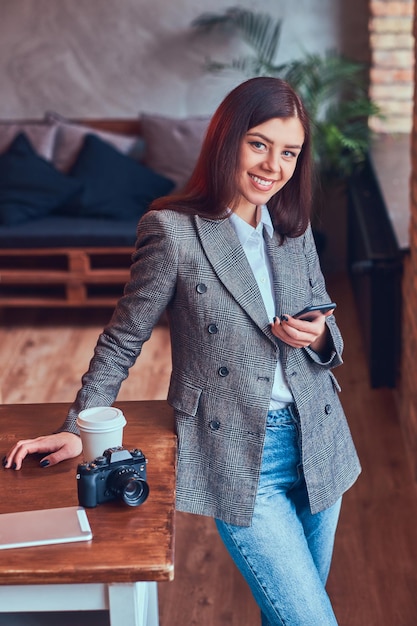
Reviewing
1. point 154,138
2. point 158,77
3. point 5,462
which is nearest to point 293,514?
point 5,462

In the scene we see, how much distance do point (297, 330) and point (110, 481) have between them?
394mm

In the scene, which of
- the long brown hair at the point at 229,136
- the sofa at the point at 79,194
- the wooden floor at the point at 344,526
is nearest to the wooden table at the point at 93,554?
the wooden floor at the point at 344,526

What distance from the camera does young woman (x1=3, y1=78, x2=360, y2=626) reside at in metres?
1.58

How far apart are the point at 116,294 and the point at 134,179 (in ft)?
2.11

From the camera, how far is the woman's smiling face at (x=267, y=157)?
159cm

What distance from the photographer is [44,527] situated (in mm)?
1405

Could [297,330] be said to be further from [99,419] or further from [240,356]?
[99,419]

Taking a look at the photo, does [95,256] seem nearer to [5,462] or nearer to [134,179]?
[134,179]

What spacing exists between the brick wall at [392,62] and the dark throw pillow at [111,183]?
1.27 metres

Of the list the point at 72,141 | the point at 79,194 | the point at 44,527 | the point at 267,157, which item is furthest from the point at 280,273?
the point at 72,141

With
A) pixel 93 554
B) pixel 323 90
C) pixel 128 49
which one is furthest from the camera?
pixel 128 49

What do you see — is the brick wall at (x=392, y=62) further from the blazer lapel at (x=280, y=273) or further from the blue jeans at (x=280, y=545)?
the blue jeans at (x=280, y=545)

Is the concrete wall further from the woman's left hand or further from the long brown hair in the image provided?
the woman's left hand

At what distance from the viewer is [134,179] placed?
5195 millimetres
